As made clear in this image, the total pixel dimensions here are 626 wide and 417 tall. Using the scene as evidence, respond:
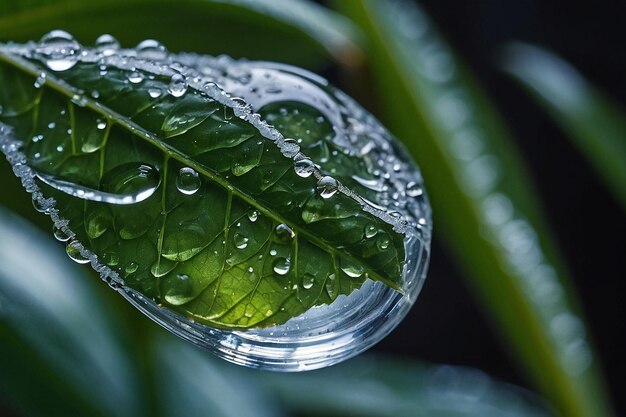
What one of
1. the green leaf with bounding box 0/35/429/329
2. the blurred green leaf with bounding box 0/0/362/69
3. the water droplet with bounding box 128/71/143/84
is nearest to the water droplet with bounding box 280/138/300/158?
the green leaf with bounding box 0/35/429/329

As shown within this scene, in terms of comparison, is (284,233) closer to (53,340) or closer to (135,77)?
(135,77)

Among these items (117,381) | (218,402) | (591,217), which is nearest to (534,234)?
(218,402)

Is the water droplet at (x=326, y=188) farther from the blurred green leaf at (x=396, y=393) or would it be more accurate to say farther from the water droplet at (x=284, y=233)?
the blurred green leaf at (x=396, y=393)

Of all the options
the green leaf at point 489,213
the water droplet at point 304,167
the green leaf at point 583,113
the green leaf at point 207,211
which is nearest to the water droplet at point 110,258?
the green leaf at point 207,211

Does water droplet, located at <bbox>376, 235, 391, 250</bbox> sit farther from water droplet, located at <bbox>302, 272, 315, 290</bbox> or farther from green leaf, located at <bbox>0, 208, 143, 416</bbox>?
green leaf, located at <bbox>0, 208, 143, 416</bbox>

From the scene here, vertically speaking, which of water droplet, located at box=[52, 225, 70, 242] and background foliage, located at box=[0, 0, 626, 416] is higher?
background foliage, located at box=[0, 0, 626, 416]

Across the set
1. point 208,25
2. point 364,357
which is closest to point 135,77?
point 208,25
